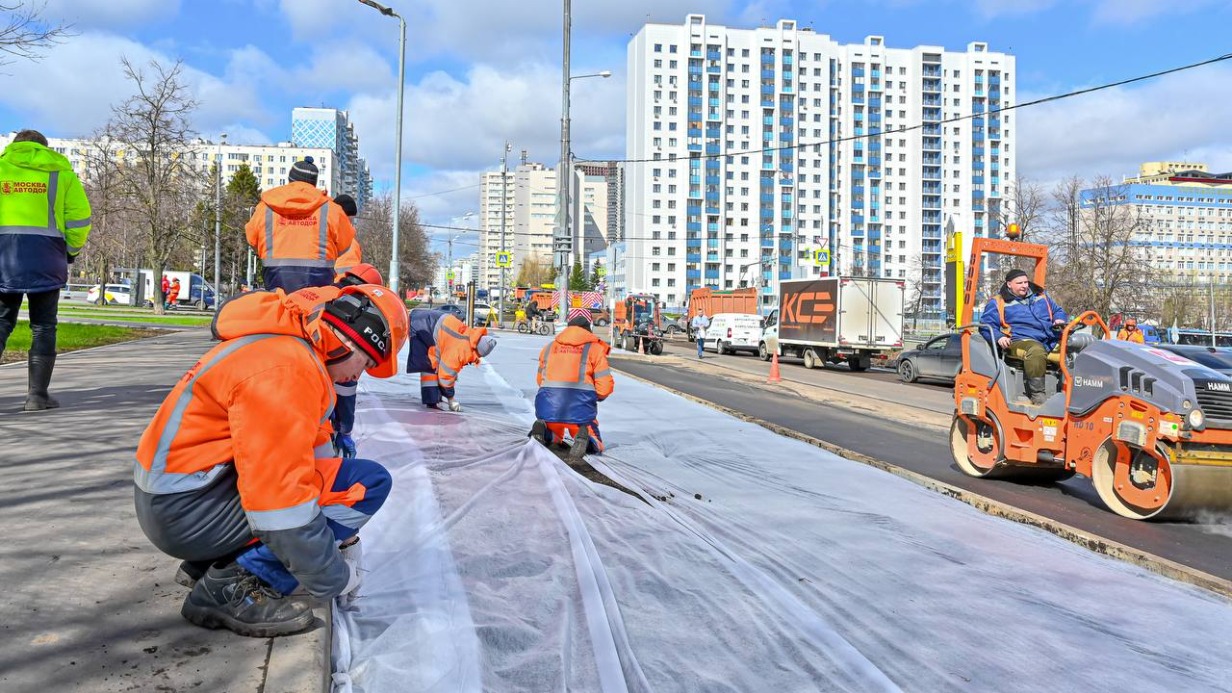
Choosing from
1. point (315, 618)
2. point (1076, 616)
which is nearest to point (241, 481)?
point (315, 618)

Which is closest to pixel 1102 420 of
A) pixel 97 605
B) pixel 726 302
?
pixel 97 605

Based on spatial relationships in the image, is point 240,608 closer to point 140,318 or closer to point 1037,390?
point 1037,390

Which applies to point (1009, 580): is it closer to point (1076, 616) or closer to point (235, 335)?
point (1076, 616)

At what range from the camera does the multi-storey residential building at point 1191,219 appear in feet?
333

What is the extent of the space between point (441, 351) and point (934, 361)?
17406 mm

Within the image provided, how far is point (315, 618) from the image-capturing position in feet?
9.32

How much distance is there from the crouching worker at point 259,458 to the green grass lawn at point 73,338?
9.13 metres

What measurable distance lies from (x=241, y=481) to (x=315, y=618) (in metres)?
0.64

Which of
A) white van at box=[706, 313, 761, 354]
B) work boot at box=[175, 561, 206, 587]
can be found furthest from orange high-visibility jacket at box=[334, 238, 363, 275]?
white van at box=[706, 313, 761, 354]

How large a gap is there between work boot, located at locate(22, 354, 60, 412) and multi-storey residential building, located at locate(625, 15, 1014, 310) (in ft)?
420

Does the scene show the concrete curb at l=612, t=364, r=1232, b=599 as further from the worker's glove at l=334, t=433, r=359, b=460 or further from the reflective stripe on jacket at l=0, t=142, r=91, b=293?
the reflective stripe on jacket at l=0, t=142, r=91, b=293

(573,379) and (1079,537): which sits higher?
(573,379)

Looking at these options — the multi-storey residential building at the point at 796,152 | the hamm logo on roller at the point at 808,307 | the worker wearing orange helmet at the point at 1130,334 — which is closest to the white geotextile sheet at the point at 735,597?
the worker wearing orange helmet at the point at 1130,334

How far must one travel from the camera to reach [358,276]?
5.75 meters
